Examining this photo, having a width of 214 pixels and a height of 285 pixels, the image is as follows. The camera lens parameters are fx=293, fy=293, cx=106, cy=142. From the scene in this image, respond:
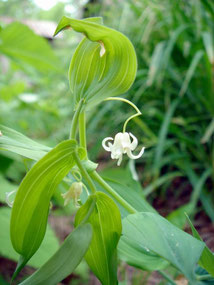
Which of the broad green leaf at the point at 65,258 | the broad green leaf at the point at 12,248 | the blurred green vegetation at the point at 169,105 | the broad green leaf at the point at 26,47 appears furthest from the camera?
the blurred green vegetation at the point at 169,105

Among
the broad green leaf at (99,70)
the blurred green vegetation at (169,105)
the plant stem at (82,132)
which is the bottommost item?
the blurred green vegetation at (169,105)

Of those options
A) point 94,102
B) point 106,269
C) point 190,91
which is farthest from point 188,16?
point 106,269

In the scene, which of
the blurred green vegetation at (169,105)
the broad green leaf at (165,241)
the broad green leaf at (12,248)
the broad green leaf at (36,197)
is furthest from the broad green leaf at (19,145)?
the blurred green vegetation at (169,105)

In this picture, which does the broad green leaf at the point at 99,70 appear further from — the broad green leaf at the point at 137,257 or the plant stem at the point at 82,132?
the broad green leaf at the point at 137,257

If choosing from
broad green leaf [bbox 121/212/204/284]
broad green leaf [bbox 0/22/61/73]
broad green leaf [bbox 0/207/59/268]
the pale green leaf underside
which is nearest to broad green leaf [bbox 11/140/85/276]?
the pale green leaf underside

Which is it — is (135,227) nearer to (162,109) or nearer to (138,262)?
(138,262)

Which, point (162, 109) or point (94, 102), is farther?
point (162, 109)
